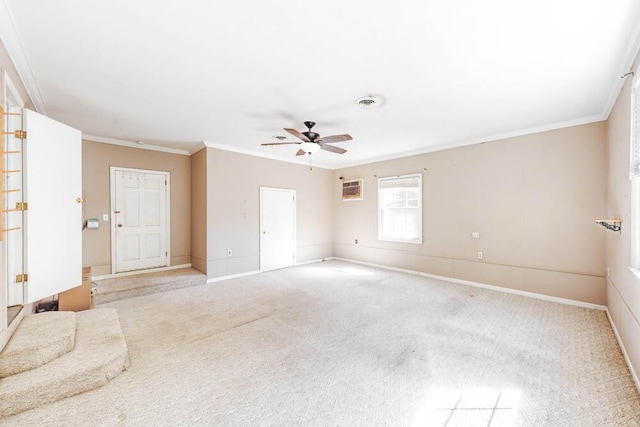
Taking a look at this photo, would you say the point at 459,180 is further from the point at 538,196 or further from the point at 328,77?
the point at 328,77

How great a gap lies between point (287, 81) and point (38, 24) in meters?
1.88

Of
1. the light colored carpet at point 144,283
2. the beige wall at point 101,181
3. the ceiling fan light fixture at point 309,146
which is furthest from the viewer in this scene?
the beige wall at point 101,181

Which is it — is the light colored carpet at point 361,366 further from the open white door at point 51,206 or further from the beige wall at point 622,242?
the open white door at point 51,206

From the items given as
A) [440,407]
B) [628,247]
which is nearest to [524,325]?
[628,247]

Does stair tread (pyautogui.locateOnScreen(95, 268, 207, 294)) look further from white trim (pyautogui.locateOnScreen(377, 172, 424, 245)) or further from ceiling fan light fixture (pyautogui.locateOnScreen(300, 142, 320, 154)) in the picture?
white trim (pyautogui.locateOnScreen(377, 172, 424, 245))

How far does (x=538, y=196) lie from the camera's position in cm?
418

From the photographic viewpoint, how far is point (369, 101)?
3168mm

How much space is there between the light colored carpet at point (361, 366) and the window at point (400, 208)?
2004 mm

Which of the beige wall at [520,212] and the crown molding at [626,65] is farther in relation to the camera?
the beige wall at [520,212]

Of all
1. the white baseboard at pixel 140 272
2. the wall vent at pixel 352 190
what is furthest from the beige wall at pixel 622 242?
the white baseboard at pixel 140 272

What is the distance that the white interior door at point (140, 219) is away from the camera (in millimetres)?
4984

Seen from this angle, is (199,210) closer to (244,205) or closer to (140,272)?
(244,205)

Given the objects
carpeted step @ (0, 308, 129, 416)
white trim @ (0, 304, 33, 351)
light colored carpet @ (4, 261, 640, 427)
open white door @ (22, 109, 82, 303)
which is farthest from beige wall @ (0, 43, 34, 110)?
light colored carpet @ (4, 261, 640, 427)

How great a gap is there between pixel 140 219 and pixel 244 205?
6.40 feet
